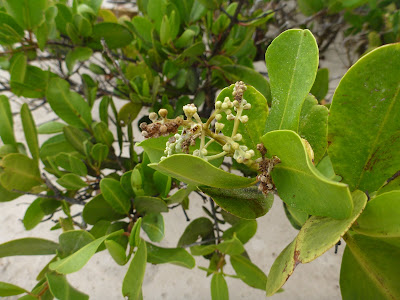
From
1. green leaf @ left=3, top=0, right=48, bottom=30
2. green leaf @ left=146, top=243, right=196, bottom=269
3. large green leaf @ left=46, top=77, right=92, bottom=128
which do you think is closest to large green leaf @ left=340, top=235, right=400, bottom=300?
green leaf @ left=146, top=243, right=196, bottom=269

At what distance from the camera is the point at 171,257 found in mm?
599

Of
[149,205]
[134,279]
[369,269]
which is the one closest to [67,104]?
[149,205]

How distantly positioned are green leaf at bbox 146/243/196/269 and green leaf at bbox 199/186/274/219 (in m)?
0.25

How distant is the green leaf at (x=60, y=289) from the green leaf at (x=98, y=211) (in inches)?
4.2

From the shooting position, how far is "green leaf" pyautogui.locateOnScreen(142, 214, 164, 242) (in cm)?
56

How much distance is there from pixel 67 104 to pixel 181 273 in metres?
0.56

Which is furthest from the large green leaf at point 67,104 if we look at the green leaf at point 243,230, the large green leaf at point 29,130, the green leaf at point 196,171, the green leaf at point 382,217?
the green leaf at point 382,217

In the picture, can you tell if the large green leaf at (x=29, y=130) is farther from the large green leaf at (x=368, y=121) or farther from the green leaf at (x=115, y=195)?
the large green leaf at (x=368, y=121)

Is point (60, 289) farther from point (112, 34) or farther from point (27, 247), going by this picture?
point (112, 34)

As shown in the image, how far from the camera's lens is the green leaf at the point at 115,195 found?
0.57 meters

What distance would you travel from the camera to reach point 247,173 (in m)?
0.69

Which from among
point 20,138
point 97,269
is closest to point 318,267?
point 97,269

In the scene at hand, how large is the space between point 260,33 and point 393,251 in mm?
1330

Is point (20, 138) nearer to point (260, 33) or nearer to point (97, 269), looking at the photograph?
point (97, 269)
